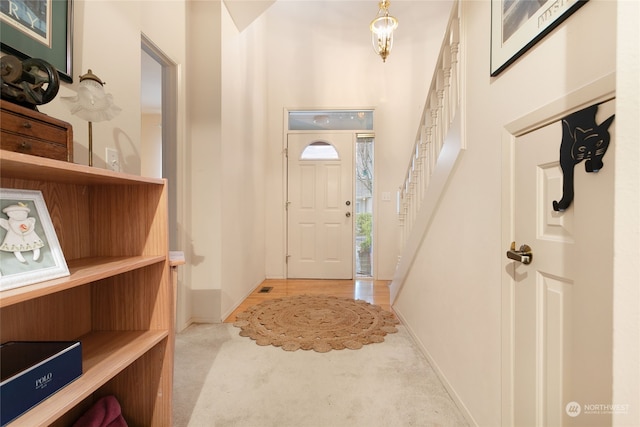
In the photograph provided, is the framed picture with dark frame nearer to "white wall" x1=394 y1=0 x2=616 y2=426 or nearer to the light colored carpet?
"white wall" x1=394 y1=0 x2=616 y2=426

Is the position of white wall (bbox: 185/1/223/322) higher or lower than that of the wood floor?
higher

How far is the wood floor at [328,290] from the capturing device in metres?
3.13

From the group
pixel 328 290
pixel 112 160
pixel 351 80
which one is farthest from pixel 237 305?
pixel 351 80

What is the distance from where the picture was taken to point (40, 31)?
1.10 m

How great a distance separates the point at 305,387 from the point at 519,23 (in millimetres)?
1978

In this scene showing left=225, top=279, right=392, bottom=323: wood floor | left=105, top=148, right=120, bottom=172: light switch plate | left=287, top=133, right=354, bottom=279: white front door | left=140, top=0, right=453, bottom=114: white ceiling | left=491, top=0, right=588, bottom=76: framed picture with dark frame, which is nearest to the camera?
left=491, top=0, right=588, bottom=76: framed picture with dark frame

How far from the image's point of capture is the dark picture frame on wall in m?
0.99

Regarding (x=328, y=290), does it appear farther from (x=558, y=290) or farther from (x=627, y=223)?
(x=627, y=223)

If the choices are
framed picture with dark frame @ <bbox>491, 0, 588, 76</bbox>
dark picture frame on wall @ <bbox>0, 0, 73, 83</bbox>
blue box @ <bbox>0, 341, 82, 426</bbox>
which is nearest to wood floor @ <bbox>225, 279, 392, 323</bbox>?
blue box @ <bbox>0, 341, 82, 426</bbox>

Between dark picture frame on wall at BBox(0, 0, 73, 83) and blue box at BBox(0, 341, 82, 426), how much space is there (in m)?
1.05

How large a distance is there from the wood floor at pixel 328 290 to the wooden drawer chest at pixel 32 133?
7.05ft

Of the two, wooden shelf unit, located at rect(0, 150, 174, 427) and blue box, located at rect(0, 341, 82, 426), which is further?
wooden shelf unit, located at rect(0, 150, 174, 427)
